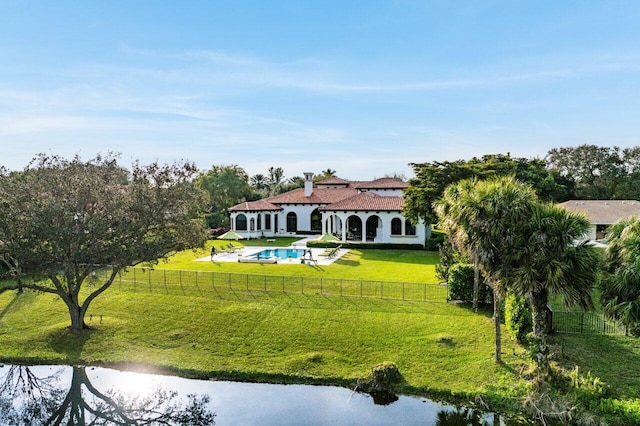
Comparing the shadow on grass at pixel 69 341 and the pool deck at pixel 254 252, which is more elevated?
the pool deck at pixel 254 252

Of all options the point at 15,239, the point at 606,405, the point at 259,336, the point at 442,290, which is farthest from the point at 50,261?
the point at 606,405

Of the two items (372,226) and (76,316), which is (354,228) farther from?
(76,316)

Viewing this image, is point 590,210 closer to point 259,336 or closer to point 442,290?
point 442,290

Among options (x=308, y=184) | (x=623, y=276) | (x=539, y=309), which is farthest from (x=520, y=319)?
(x=308, y=184)

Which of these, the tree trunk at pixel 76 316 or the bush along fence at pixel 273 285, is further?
the bush along fence at pixel 273 285

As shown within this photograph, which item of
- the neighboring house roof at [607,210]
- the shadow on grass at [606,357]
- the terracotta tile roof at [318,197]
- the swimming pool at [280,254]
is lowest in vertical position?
the shadow on grass at [606,357]

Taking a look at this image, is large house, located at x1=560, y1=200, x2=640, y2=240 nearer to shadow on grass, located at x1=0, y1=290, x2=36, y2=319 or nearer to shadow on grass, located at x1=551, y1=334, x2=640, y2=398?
shadow on grass, located at x1=551, y1=334, x2=640, y2=398

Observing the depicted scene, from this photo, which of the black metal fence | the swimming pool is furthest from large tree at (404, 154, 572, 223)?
the black metal fence

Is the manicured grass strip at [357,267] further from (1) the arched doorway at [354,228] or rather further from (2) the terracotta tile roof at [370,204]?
(1) the arched doorway at [354,228]

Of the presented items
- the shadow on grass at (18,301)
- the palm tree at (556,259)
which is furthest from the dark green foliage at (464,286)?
the shadow on grass at (18,301)
